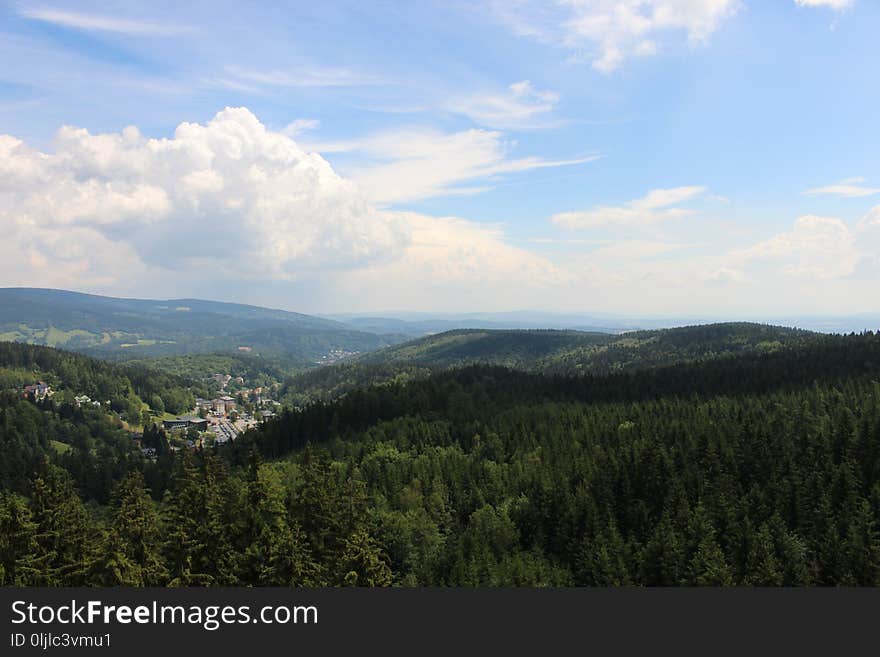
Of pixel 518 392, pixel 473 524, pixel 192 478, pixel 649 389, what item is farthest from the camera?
pixel 518 392

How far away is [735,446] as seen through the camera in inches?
3583

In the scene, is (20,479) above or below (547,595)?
below

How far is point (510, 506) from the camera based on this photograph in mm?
89062

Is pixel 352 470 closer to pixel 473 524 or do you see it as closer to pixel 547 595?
pixel 473 524

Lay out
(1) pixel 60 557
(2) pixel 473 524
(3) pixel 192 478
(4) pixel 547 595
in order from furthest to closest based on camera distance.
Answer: (2) pixel 473 524, (3) pixel 192 478, (1) pixel 60 557, (4) pixel 547 595

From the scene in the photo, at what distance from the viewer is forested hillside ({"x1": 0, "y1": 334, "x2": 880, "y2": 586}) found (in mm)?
48500

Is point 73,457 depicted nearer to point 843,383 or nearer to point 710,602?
point 710,602

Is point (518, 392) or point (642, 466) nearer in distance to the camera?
point (642, 466)

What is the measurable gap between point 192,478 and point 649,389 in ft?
515

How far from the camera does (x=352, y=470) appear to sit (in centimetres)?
11225

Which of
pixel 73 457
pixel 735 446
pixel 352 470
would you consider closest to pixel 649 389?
pixel 735 446

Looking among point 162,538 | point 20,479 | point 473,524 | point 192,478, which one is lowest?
point 20,479

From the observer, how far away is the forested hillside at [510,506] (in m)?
48.5

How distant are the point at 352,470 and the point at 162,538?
194 feet
